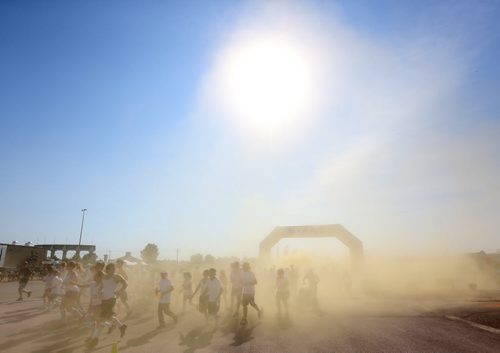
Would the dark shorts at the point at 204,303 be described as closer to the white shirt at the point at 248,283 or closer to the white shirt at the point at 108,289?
the white shirt at the point at 248,283

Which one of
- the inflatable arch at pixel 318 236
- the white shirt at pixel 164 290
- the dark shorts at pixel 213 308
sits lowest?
the dark shorts at pixel 213 308

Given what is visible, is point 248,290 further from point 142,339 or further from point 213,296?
point 142,339

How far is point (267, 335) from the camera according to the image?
918cm

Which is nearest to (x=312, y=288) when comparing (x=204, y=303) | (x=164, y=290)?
(x=204, y=303)

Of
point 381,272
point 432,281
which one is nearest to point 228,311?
point 432,281

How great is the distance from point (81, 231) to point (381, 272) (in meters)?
44.8

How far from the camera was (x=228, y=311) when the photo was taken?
13.9 metres

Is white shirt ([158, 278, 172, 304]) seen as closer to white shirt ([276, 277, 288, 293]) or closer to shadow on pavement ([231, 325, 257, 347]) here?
shadow on pavement ([231, 325, 257, 347])

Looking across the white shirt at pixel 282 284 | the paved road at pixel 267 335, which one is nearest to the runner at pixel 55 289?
the paved road at pixel 267 335

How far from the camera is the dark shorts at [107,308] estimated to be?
8.14 m

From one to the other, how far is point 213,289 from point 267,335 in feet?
8.44

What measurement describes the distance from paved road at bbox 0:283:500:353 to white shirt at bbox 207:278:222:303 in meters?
0.97

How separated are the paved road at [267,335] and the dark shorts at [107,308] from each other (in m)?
0.69

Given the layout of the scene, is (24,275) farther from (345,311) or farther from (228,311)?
(345,311)
